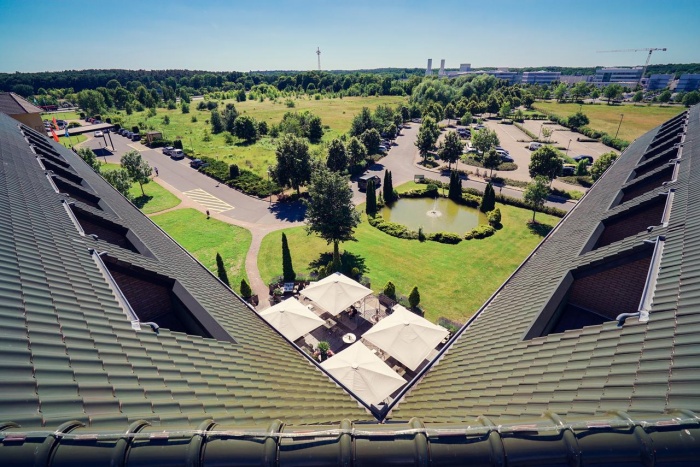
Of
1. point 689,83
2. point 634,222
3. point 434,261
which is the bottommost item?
point 434,261

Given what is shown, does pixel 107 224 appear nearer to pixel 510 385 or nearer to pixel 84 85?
pixel 510 385

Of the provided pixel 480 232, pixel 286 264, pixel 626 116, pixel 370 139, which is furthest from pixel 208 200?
pixel 626 116

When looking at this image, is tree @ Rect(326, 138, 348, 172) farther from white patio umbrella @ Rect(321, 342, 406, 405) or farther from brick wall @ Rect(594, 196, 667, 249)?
brick wall @ Rect(594, 196, 667, 249)

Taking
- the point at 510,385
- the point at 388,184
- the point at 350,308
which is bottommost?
the point at 350,308

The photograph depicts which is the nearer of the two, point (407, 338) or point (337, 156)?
point (407, 338)

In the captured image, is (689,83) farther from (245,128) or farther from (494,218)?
(245,128)

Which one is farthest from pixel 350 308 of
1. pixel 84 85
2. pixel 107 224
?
pixel 84 85

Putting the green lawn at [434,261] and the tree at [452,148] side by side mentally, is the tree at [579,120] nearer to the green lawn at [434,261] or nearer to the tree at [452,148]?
the tree at [452,148]
